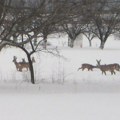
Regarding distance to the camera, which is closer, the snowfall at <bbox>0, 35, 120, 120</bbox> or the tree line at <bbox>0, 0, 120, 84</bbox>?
the snowfall at <bbox>0, 35, 120, 120</bbox>

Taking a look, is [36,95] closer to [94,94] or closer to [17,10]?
[94,94]

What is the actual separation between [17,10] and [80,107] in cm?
435

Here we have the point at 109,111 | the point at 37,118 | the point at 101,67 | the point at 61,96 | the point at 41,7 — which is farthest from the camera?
the point at 101,67

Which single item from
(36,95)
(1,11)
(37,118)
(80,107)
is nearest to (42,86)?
(36,95)

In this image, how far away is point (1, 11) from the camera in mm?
13836

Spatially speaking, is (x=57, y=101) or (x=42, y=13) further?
(x=42, y=13)

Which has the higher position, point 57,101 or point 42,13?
point 42,13

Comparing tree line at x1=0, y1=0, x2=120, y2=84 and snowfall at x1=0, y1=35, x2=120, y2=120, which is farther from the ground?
tree line at x1=0, y1=0, x2=120, y2=84

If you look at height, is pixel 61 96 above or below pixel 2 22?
below

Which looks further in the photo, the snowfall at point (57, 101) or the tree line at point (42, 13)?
the tree line at point (42, 13)

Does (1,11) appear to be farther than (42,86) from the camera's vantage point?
No

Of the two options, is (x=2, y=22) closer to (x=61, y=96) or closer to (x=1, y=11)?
(x=1, y=11)

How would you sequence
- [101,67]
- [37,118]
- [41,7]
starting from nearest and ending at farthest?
1. [37,118]
2. [41,7]
3. [101,67]

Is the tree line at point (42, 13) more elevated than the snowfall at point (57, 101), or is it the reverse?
the tree line at point (42, 13)
